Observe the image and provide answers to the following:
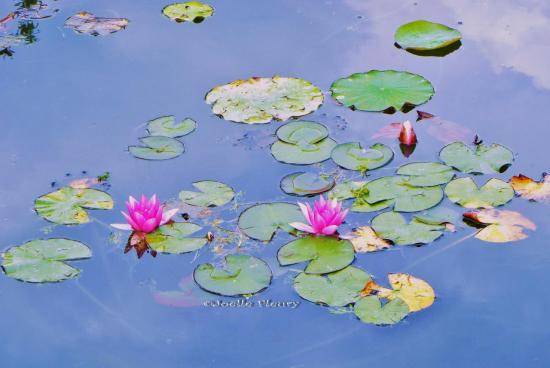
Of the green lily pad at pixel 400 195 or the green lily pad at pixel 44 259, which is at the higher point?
the green lily pad at pixel 400 195

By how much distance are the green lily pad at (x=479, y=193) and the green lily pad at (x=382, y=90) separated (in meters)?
0.67

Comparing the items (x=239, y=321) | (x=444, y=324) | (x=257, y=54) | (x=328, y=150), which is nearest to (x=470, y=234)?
(x=444, y=324)

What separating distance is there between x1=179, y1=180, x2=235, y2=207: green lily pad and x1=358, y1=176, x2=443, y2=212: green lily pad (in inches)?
22.0

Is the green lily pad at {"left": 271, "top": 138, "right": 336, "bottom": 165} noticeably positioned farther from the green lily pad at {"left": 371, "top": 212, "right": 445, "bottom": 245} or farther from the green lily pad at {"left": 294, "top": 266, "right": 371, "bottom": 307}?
the green lily pad at {"left": 294, "top": 266, "right": 371, "bottom": 307}

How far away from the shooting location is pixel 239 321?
301 centimetres

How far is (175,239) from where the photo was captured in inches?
131

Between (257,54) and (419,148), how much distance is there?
47.1 inches

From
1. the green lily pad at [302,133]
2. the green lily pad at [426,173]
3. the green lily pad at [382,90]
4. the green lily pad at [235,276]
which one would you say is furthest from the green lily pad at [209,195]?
the green lily pad at [382,90]

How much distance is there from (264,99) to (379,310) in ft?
4.87

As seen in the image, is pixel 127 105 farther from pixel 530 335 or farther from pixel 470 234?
pixel 530 335

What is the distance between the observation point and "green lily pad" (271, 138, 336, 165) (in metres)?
3.70

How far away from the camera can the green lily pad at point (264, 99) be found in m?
4.02

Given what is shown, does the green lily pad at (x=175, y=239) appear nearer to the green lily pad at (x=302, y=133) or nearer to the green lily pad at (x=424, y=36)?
the green lily pad at (x=302, y=133)

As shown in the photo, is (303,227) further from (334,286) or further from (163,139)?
(163,139)
